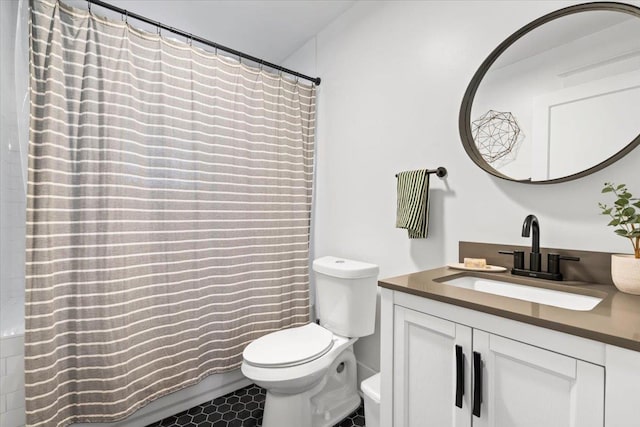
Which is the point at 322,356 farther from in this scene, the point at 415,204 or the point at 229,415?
the point at 415,204

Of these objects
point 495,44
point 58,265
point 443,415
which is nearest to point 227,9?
Result: point 495,44

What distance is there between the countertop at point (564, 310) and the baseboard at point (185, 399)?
4.81 feet

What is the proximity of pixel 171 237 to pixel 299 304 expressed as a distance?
998 mm

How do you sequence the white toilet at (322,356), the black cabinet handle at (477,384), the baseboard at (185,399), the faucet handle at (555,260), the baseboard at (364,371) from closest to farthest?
the black cabinet handle at (477,384)
the faucet handle at (555,260)
the white toilet at (322,356)
the baseboard at (185,399)
the baseboard at (364,371)

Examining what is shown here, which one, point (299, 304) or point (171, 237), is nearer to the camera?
point (171, 237)

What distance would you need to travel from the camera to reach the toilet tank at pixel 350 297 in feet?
5.41

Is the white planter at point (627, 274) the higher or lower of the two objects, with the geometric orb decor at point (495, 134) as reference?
lower

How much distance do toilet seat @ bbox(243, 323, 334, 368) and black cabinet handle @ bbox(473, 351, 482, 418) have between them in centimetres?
82

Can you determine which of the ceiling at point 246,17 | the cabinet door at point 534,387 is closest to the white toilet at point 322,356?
the cabinet door at point 534,387

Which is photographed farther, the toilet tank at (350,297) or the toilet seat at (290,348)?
the toilet tank at (350,297)

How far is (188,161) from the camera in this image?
1715 millimetres

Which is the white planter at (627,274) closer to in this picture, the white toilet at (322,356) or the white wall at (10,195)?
the white toilet at (322,356)

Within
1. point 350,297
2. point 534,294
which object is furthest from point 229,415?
point 534,294

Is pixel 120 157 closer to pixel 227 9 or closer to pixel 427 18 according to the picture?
pixel 227 9
